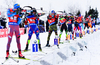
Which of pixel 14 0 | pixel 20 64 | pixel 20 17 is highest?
pixel 14 0

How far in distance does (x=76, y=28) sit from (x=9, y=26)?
8338mm

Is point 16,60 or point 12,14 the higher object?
point 12,14

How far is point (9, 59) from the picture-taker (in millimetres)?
5020

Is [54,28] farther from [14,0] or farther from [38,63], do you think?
[14,0]

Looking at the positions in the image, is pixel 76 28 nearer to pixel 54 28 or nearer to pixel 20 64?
pixel 54 28

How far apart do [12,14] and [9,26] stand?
46 cm

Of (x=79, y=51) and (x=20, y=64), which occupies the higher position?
(x=20, y=64)

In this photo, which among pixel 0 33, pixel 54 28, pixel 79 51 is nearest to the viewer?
pixel 54 28

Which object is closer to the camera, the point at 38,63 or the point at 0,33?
the point at 38,63

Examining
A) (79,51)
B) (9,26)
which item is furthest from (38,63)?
(79,51)

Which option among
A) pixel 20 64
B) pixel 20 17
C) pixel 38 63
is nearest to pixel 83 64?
pixel 38 63

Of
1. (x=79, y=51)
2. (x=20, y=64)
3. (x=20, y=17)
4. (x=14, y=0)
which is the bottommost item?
(x=79, y=51)

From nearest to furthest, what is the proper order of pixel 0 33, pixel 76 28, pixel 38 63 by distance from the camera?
pixel 38 63 < pixel 76 28 < pixel 0 33

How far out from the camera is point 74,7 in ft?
249
